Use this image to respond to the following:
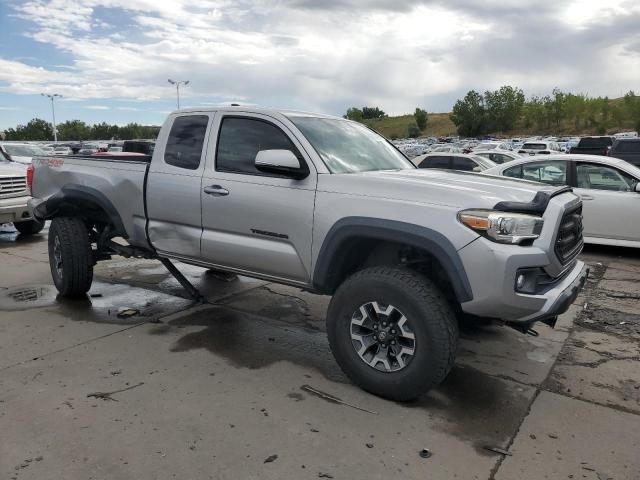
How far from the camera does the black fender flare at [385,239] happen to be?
3283 millimetres

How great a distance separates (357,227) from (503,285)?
39.2 inches

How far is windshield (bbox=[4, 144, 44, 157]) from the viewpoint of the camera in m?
18.4

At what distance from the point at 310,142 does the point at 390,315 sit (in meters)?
1.45

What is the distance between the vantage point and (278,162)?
3801 mm

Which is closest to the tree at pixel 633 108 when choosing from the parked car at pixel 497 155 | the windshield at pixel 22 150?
the parked car at pixel 497 155

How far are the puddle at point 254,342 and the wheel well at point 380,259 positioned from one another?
2.28 feet

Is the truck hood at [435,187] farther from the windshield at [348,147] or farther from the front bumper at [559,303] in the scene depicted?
the front bumper at [559,303]

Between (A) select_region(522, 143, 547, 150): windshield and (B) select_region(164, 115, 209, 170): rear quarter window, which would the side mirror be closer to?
(B) select_region(164, 115, 209, 170): rear quarter window

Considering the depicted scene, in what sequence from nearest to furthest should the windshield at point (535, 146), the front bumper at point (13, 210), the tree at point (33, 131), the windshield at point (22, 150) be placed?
the front bumper at point (13, 210) → the windshield at point (22, 150) → the windshield at point (535, 146) → the tree at point (33, 131)

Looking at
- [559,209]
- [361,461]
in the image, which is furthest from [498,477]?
[559,209]

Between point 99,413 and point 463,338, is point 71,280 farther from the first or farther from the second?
point 463,338

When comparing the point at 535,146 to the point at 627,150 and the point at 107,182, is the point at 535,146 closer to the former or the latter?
the point at 627,150

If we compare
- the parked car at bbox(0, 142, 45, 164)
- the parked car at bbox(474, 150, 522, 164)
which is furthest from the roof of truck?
the parked car at bbox(0, 142, 45, 164)

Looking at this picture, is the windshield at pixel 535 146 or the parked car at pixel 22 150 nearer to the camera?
the parked car at pixel 22 150
